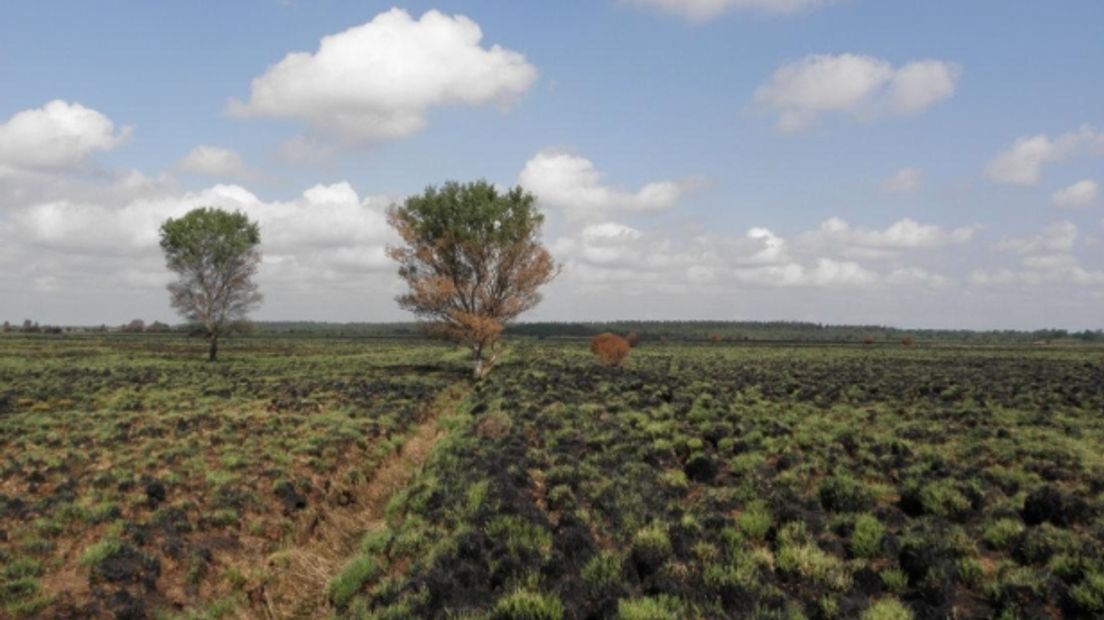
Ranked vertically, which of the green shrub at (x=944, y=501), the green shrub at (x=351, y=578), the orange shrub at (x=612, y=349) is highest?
the orange shrub at (x=612, y=349)

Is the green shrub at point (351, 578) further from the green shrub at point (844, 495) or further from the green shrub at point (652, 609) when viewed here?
the green shrub at point (844, 495)

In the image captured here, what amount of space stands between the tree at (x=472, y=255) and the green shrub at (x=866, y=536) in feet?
107

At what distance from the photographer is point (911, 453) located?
17500mm

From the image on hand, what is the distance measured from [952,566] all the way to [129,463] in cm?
1929

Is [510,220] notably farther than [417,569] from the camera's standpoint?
Yes

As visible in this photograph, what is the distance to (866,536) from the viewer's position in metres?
10.6

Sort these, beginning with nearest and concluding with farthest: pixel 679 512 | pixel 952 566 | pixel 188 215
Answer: pixel 952 566
pixel 679 512
pixel 188 215

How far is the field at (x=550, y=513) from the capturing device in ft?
29.0

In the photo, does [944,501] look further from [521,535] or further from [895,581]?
[521,535]

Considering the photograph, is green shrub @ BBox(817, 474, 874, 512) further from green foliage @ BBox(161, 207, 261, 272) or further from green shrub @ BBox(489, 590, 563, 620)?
green foliage @ BBox(161, 207, 261, 272)

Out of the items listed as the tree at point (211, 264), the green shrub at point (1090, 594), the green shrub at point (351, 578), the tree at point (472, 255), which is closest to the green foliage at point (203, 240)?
the tree at point (211, 264)

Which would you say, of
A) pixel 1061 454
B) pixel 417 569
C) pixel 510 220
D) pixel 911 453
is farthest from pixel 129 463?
pixel 510 220

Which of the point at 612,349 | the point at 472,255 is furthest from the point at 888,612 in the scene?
the point at 612,349

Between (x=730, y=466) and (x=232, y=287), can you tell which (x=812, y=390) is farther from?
(x=232, y=287)
